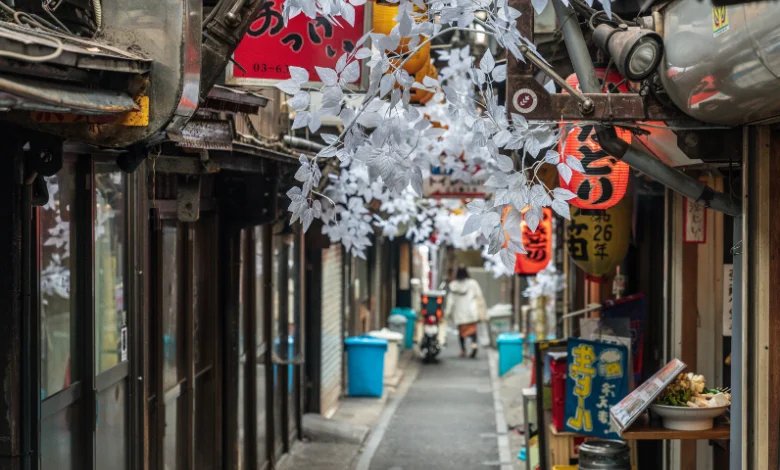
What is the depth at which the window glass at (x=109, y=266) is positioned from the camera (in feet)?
25.6

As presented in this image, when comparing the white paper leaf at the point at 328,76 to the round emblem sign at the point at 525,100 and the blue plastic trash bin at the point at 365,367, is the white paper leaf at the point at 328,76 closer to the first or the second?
the round emblem sign at the point at 525,100

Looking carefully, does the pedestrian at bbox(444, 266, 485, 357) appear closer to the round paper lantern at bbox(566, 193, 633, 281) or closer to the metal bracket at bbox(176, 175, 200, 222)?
the round paper lantern at bbox(566, 193, 633, 281)

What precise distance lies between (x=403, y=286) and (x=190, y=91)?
30.7 metres

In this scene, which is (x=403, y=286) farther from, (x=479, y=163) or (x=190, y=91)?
(x=190, y=91)

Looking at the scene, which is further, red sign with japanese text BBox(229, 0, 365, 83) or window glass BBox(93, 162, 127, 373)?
red sign with japanese text BBox(229, 0, 365, 83)

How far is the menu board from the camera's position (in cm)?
765

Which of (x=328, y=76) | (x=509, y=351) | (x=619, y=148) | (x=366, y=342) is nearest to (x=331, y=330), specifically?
(x=366, y=342)

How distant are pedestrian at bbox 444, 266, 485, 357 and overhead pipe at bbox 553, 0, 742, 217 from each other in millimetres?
24188

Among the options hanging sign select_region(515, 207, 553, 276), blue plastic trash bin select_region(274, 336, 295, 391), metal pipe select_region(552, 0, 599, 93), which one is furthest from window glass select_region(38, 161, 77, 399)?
hanging sign select_region(515, 207, 553, 276)

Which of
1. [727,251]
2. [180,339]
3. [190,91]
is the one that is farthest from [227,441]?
[190,91]

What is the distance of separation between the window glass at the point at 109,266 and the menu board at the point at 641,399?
148 inches

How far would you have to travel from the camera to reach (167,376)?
992 cm

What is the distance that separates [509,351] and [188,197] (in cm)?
1640

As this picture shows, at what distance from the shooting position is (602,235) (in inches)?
443
